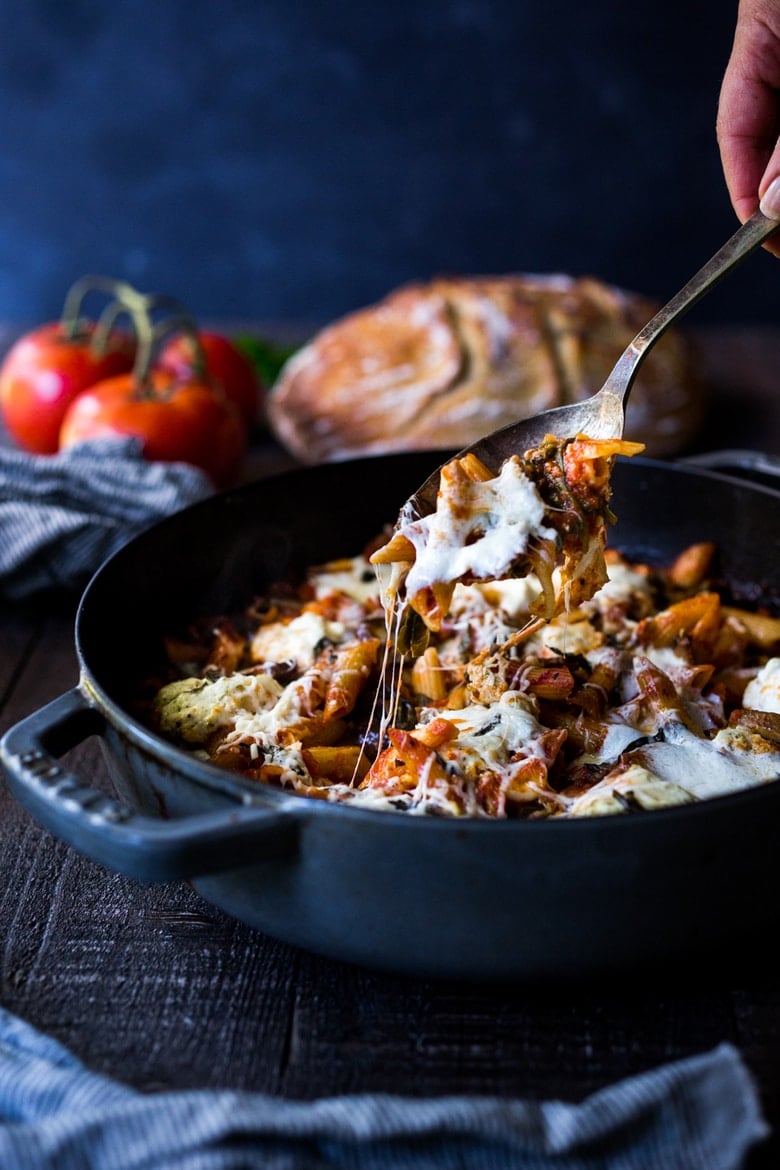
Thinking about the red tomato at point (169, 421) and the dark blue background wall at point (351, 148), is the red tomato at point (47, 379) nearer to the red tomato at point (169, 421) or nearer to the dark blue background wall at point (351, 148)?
the red tomato at point (169, 421)

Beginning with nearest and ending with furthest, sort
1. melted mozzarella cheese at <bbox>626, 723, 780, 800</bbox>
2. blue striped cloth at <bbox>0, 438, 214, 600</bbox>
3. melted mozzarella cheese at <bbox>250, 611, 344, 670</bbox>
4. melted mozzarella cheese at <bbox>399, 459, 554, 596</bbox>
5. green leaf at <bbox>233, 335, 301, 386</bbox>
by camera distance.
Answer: melted mozzarella cheese at <bbox>626, 723, 780, 800</bbox> < melted mozzarella cheese at <bbox>399, 459, 554, 596</bbox> < melted mozzarella cheese at <bbox>250, 611, 344, 670</bbox> < blue striped cloth at <bbox>0, 438, 214, 600</bbox> < green leaf at <bbox>233, 335, 301, 386</bbox>

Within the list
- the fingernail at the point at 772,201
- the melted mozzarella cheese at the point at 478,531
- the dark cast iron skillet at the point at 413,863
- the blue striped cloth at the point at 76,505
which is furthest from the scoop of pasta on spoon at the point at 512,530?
the blue striped cloth at the point at 76,505

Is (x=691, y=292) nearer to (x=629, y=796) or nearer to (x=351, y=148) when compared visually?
(x=629, y=796)

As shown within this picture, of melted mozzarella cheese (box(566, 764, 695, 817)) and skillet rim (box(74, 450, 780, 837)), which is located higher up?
skillet rim (box(74, 450, 780, 837))

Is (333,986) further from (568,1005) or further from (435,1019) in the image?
(568,1005)

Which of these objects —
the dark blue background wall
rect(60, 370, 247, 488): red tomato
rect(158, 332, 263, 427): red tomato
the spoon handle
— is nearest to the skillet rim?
the spoon handle

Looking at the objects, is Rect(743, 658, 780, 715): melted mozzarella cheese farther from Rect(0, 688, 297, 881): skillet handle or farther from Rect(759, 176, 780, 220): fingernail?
Rect(0, 688, 297, 881): skillet handle

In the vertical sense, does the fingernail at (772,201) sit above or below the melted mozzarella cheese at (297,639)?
above

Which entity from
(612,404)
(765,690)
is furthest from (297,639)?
(765,690)

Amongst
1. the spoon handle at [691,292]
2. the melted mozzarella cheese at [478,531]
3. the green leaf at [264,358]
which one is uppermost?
the spoon handle at [691,292]
